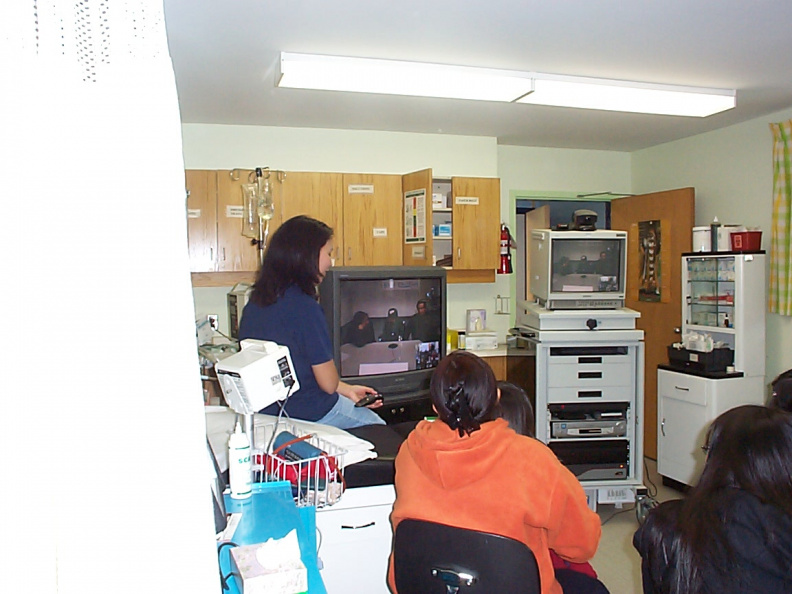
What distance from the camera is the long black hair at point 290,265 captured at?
238 cm

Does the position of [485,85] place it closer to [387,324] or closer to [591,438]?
[387,324]

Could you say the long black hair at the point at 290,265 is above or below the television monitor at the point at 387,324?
above

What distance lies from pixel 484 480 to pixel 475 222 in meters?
3.32

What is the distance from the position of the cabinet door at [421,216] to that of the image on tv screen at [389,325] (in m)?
0.71

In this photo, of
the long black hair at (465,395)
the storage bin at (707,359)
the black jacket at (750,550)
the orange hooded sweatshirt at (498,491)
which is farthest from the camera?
the storage bin at (707,359)

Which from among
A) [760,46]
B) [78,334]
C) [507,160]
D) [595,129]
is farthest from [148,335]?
[507,160]

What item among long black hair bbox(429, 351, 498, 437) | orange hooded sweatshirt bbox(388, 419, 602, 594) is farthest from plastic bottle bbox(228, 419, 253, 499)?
long black hair bbox(429, 351, 498, 437)

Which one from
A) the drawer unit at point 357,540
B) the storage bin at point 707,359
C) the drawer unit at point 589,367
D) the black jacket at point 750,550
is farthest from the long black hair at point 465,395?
the storage bin at point 707,359

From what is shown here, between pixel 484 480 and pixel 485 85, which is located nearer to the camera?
pixel 484 480

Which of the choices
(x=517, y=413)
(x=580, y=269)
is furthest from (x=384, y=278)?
(x=517, y=413)

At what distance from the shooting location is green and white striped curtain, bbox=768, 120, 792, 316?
4.12m

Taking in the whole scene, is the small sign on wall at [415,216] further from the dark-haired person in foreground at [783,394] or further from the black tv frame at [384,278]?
the dark-haired person in foreground at [783,394]

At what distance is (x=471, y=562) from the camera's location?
1.44 m

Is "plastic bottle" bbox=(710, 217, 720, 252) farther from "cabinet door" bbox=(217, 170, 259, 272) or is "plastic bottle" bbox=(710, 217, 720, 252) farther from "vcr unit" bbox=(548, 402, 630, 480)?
"cabinet door" bbox=(217, 170, 259, 272)
